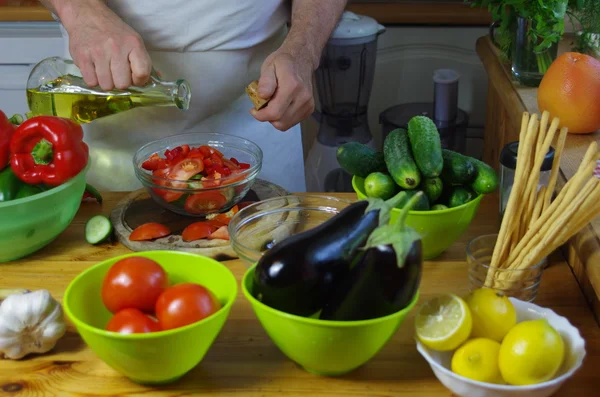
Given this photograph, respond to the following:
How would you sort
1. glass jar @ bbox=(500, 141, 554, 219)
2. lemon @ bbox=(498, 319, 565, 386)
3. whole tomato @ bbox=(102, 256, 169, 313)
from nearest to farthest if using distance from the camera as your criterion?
lemon @ bbox=(498, 319, 565, 386) → whole tomato @ bbox=(102, 256, 169, 313) → glass jar @ bbox=(500, 141, 554, 219)

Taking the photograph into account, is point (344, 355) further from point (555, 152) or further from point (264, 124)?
point (264, 124)

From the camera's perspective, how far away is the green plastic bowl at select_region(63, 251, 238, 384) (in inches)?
33.9

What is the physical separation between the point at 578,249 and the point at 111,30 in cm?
90

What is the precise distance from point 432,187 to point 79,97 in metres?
0.69

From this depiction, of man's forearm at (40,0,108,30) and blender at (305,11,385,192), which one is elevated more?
man's forearm at (40,0,108,30)

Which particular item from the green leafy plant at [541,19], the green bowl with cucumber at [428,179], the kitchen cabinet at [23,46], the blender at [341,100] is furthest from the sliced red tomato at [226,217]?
the kitchen cabinet at [23,46]

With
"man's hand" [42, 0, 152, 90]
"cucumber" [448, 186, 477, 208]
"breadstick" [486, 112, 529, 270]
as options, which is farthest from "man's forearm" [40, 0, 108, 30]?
"breadstick" [486, 112, 529, 270]

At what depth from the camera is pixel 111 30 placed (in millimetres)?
1415

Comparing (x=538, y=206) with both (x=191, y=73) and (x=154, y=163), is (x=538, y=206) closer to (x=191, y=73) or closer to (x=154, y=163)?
(x=154, y=163)

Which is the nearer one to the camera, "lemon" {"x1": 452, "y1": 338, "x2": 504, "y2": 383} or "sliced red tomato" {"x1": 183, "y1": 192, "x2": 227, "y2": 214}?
"lemon" {"x1": 452, "y1": 338, "x2": 504, "y2": 383}

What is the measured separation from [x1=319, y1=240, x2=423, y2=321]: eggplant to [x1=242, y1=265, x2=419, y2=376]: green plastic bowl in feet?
0.04

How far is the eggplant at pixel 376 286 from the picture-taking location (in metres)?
0.83

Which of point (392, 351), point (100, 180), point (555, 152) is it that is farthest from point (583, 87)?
point (100, 180)

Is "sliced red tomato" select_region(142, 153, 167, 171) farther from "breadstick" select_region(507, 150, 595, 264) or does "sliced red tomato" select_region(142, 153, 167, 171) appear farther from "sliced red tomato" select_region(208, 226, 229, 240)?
"breadstick" select_region(507, 150, 595, 264)
